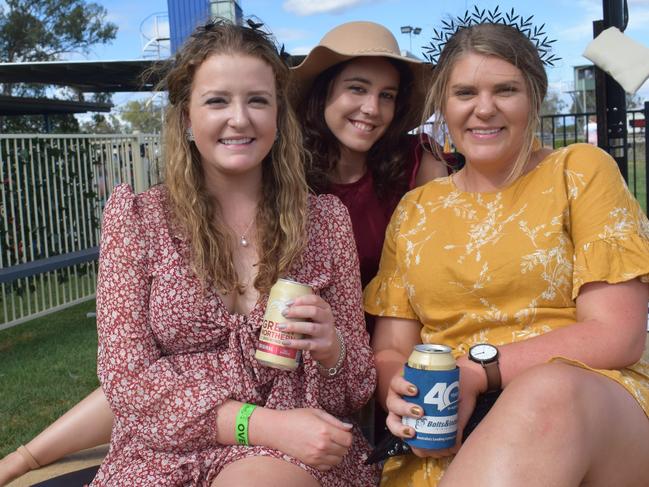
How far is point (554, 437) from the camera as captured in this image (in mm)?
1521

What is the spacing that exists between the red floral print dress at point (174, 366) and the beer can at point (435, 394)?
37 cm

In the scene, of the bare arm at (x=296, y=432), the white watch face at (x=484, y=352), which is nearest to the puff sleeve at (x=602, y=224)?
the white watch face at (x=484, y=352)

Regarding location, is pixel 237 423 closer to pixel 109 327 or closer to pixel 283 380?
pixel 283 380

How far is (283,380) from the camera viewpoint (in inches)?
80.6

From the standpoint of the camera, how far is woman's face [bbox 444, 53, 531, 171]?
2.16m

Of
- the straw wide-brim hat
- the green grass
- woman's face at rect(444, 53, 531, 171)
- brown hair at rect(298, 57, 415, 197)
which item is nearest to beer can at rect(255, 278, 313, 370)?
woman's face at rect(444, 53, 531, 171)

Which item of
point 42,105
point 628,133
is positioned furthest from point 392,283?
point 42,105

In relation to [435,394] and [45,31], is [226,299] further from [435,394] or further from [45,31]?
[45,31]

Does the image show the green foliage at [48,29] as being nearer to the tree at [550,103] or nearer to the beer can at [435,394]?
the tree at [550,103]

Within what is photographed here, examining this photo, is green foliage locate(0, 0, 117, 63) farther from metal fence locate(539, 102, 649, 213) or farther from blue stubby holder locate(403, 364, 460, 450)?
blue stubby holder locate(403, 364, 460, 450)

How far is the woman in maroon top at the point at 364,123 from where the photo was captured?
2.80m

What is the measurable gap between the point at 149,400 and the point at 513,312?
3.63 feet

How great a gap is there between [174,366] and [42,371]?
13.7 ft

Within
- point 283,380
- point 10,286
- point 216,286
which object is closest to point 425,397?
point 283,380
